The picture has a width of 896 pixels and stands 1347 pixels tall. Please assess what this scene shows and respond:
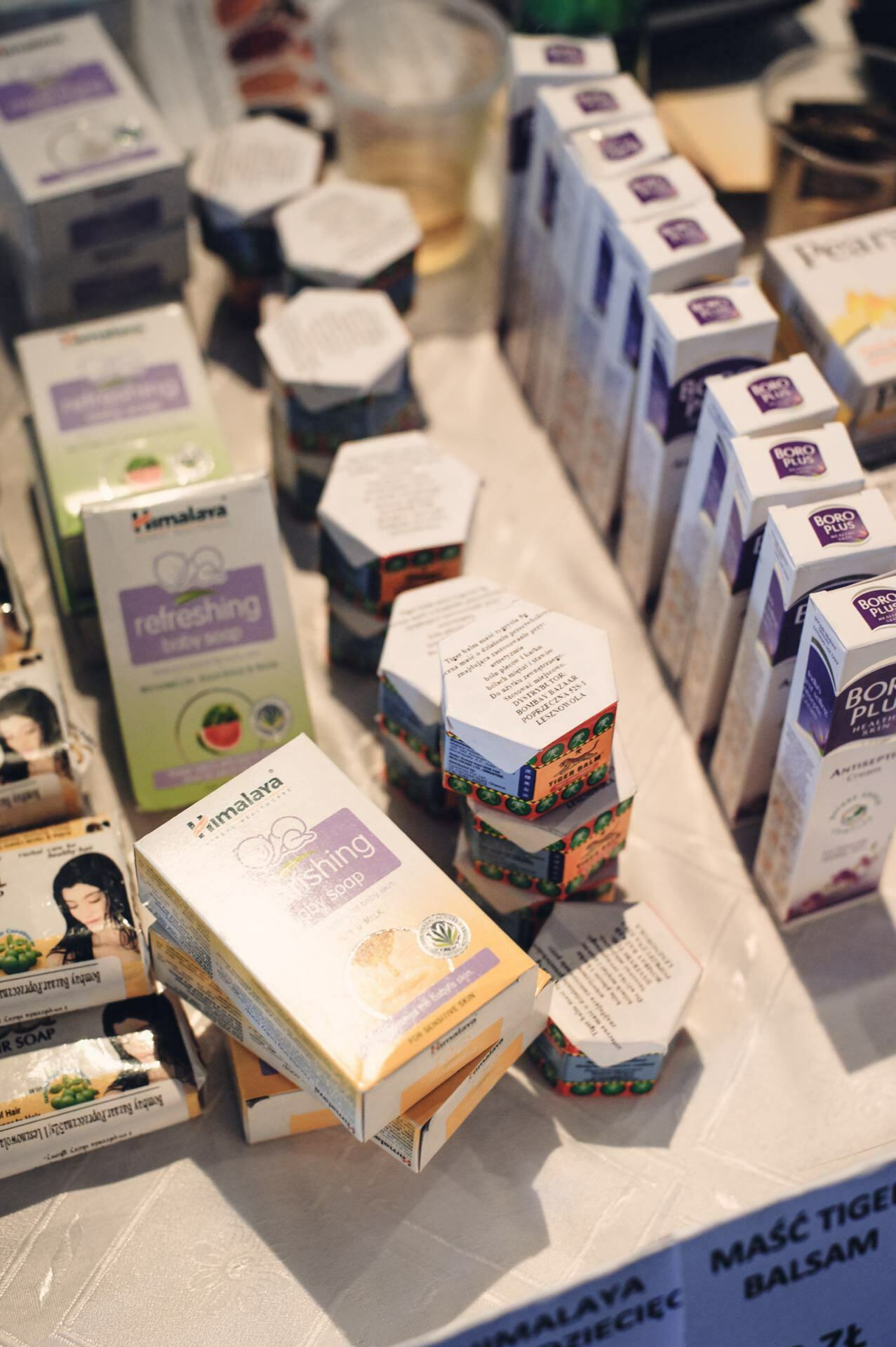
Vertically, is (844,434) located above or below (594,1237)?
above

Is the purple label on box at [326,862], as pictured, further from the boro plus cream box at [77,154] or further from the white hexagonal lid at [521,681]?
the boro plus cream box at [77,154]

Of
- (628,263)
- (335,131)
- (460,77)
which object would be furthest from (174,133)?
(628,263)

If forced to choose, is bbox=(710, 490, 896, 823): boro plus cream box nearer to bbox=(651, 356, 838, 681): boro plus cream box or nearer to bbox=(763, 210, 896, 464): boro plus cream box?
bbox=(651, 356, 838, 681): boro plus cream box

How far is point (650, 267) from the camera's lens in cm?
145

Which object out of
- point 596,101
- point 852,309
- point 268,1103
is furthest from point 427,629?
point 596,101

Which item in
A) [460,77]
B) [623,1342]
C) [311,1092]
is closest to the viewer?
[623,1342]

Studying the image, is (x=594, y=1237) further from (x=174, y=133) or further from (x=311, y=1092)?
(x=174, y=133)

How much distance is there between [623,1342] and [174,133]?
72.2 inches

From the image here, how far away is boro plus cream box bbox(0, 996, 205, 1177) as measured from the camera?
1.23 metres

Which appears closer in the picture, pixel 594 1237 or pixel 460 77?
pixel 594 1237

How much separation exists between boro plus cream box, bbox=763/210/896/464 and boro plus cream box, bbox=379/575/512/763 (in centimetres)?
45

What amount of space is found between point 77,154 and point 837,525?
1.15 metres

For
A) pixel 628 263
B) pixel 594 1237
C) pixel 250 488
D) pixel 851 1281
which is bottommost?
pixel 594 1237

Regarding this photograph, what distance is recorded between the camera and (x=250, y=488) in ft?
4.71
